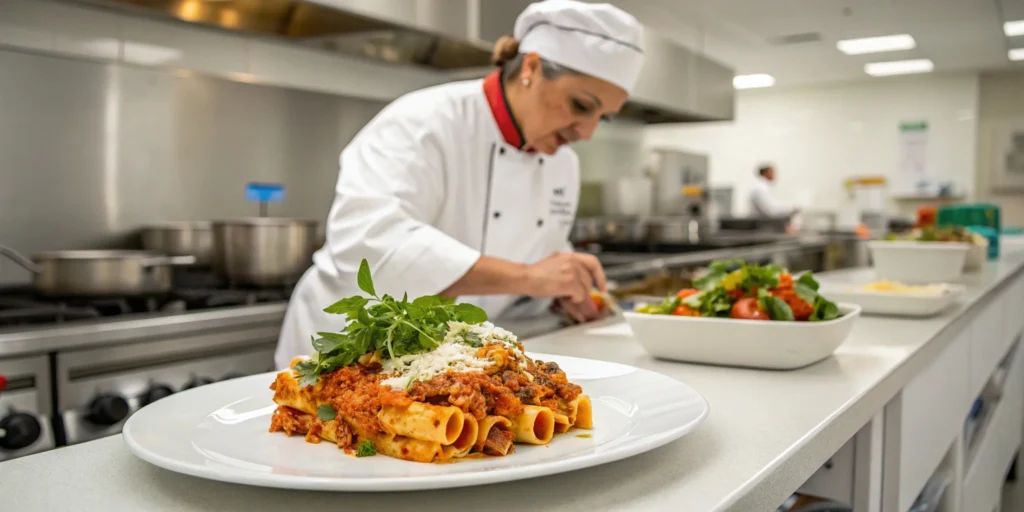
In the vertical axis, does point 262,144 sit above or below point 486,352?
above

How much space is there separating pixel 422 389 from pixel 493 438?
0.08 m

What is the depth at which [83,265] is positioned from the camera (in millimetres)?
2209

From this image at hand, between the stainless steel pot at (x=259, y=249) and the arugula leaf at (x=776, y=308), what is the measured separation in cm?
181

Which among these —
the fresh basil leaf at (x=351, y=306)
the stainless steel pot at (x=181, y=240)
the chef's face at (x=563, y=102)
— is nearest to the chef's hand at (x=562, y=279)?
the chef's face at (x=563, y=102)

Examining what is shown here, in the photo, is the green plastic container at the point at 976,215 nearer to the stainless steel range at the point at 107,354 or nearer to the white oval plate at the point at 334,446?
the stainless steel range at the point at 107,354

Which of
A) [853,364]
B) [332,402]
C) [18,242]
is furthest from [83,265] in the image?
[853,364]

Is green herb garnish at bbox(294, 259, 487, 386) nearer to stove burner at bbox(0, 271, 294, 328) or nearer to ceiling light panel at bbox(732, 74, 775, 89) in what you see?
stove burner at bbox(0, 271, 294, 328)

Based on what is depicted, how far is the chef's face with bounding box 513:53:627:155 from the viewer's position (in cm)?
201

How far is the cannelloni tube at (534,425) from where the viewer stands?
0.76 meters

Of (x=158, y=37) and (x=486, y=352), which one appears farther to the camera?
(x=158, y=37)

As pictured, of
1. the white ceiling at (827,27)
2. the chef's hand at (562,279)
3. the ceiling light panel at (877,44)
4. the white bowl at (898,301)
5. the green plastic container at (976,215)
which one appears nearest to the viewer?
the white bowl at (898,301)

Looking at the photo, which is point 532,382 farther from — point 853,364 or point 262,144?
point 262,144

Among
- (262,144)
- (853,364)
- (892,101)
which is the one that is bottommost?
(853,364)

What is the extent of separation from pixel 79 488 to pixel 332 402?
0.23 meters
